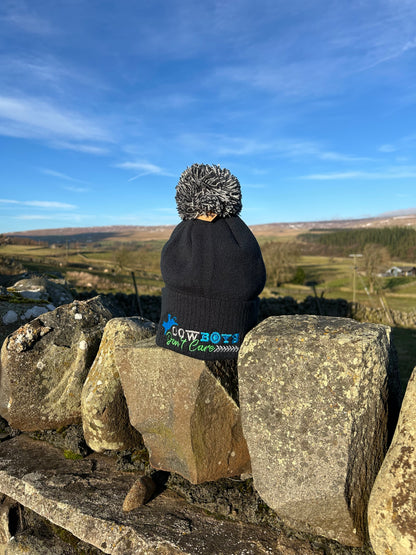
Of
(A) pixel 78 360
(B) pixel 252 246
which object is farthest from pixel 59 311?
(B) pixel 252 246

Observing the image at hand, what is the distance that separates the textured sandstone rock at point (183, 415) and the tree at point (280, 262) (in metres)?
39.4

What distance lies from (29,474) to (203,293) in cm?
228

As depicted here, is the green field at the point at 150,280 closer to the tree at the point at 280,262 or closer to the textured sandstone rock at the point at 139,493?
the tree at the point at 280,262

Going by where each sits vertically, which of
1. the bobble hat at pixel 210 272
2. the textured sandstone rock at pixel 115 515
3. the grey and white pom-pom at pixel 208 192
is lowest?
the textured sandstone rock at pixel 115 515

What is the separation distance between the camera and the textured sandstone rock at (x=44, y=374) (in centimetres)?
443

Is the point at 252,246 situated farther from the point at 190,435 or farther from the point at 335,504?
the point at 335,504

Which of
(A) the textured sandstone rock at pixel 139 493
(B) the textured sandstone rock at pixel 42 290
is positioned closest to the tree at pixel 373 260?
(B) the textured sandstone rock at pixel 42 290

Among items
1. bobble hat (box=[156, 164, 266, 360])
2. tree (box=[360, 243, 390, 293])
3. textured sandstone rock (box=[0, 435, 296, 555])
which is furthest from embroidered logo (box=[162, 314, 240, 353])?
tree (box=[360, 243, 390, 293])

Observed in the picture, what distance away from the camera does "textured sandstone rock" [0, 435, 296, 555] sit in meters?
2.78

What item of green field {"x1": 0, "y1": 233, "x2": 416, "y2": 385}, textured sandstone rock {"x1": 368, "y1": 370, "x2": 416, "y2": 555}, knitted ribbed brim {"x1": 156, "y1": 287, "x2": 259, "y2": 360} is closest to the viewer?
textured sandstone rock {"x1": 368, "y1": 370, "x2": 416, "y2": 555}

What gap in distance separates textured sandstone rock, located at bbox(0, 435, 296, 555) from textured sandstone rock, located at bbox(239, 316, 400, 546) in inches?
12.7

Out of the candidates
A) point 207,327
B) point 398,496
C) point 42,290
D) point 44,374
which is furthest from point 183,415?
point 42,290

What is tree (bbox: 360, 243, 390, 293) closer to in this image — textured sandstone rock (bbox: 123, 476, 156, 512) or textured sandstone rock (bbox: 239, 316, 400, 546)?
textured sandstone rock (bbox: 239, 316, 400, 546)

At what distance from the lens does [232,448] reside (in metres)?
3.39
